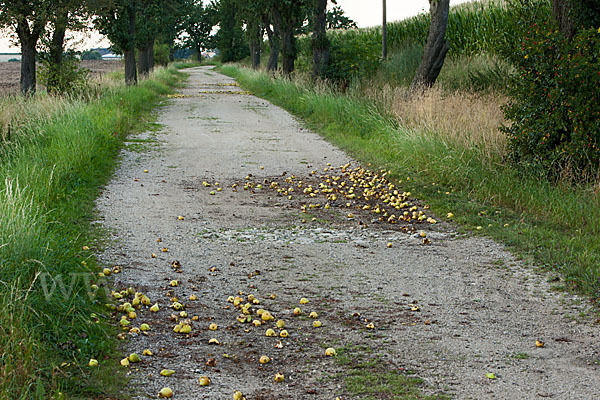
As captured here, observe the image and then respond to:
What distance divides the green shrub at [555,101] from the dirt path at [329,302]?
1.86 metres

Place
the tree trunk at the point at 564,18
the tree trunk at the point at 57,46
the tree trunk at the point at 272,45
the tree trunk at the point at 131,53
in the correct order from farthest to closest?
the tree trunk at the point at 272,45
the tree trunk at the point at 131,53
the tree trunk at the point at 57,46
the tree trunk at the point at 564,18

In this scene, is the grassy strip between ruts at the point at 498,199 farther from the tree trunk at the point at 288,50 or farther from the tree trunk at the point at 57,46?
the tree trunk at the point at 288,50

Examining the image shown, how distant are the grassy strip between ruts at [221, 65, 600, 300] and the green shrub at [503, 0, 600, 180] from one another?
38 cm

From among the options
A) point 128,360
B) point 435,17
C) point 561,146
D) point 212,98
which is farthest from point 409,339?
point 212,98

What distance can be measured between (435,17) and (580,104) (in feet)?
26.5

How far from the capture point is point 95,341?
13.8 ft

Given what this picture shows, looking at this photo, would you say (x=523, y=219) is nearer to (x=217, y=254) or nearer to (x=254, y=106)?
(x=217, y=254)

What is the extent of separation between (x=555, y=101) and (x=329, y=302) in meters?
4.87

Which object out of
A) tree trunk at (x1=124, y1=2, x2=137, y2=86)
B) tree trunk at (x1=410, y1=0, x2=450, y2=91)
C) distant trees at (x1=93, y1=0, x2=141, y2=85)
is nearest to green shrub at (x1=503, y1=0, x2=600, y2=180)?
tree trunk at (x1=410, y1=0, x2=450, y2=91)

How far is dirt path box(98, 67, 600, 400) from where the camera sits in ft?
12.9

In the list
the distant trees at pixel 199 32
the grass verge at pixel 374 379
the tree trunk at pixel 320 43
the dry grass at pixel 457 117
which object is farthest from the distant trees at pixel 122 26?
the distant trees at pixel 199 32

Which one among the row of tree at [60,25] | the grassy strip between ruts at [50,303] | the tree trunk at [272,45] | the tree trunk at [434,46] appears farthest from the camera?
the tree trunk at [272,45]

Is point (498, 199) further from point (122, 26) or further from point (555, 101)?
point (122, 26)

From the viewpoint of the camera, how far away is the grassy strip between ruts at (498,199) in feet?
19.8
